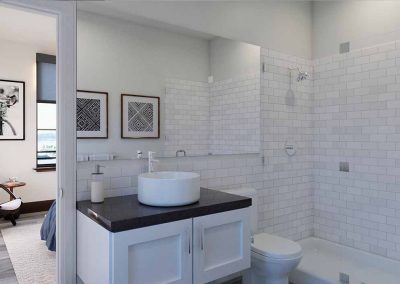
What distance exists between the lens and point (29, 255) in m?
3.44

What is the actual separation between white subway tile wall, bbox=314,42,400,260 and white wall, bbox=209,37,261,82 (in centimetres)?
94

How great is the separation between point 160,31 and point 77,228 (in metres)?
1.53

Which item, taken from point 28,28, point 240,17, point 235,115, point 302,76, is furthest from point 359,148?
point 28,28

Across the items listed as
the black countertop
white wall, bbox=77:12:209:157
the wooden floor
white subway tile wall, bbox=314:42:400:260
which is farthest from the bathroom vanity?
white subway tile wall, bbox=314:42:400:260

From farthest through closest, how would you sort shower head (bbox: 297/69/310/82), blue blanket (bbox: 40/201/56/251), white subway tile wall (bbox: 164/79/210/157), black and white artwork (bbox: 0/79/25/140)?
black and white artwork (bbox: 0/79/25/140)
blue blanket (bbox: 40/201/56/251)
shower head (bbox: 297/69/310/82)
white subway tile wall (bbox: 164/79/210/157)

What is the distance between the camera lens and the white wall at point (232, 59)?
→ 8.61ft

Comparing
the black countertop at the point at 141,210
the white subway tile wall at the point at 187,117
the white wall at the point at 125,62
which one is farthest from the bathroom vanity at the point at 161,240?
the white subway tile wall at the point at 187,117

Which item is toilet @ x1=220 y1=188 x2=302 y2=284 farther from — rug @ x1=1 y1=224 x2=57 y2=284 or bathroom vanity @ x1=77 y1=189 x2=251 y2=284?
rug @ x1=1 y1=224 x2=57 y2=284

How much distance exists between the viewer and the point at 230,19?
2.69 m

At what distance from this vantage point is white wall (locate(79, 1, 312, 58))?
2.18 metres

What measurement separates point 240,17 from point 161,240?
2.08m

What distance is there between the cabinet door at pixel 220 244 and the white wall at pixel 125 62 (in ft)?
2.45

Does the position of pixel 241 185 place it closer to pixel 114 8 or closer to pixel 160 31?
pixel 160 31

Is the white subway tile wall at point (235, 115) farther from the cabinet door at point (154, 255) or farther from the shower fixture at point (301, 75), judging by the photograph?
the cabinet door at point (154, 255)
